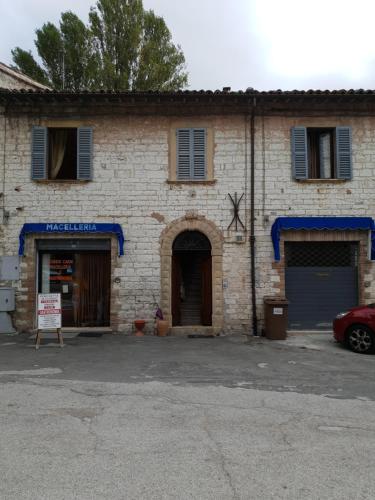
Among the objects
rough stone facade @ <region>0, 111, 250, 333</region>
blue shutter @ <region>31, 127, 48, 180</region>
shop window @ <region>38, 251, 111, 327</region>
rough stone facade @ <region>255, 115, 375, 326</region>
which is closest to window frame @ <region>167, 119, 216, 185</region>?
rough stone facade @ <region>0, 111, 250, 333</region>

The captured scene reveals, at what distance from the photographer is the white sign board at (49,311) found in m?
9.58

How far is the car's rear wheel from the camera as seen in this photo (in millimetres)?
9320

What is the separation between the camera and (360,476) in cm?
349

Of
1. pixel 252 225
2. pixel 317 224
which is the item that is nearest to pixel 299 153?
pixel 317 224

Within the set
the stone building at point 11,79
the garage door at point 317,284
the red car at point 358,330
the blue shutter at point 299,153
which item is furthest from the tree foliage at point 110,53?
the red car at point 358,330

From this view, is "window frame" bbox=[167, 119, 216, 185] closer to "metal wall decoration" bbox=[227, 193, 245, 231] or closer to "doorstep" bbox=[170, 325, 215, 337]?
"metal wall decoration" bbox=[227, 193, 245, 231]

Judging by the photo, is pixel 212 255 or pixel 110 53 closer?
pixel 212 255

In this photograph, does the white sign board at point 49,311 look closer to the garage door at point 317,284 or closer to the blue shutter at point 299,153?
the garage door at point 317,284

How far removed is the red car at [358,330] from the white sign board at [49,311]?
6779mm

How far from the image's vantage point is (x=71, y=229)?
37.9ft

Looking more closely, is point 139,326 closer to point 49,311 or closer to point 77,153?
point 49,311

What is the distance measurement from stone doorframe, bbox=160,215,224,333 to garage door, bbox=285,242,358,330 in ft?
6.61

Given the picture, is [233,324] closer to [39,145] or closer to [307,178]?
[307,178]

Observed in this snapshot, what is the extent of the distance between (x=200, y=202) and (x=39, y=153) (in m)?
4.85
